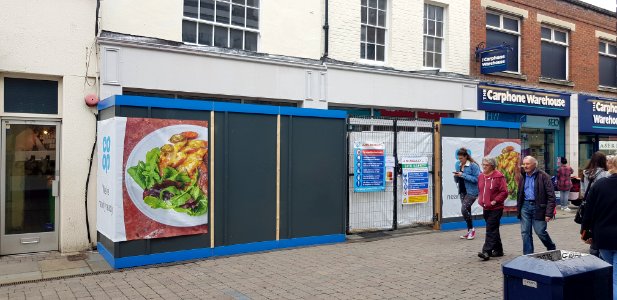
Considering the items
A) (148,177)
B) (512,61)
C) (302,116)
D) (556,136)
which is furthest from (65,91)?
(556,136)

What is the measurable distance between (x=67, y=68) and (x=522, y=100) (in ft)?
42.5

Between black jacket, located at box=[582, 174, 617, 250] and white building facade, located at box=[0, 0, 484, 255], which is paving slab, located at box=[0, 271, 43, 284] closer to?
white building facade, located at box=[0, 0, 484, 255]

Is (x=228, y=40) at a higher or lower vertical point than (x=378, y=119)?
higher

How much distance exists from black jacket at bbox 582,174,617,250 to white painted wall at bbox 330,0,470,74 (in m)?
7.71

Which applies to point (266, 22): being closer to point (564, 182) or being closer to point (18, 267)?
point (18, 267)

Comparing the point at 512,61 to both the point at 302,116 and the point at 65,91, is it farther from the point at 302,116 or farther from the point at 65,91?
the point at 65,91

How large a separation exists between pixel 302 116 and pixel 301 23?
10.6 feet

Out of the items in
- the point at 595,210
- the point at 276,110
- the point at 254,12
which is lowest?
the point at 595,210

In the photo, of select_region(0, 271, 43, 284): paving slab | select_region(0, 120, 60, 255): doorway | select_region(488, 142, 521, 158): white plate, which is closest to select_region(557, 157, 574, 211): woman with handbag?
select_region(488, 142, 521, 158): white plate

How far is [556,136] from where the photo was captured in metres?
17.5

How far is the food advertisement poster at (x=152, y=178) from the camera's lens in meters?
7.57

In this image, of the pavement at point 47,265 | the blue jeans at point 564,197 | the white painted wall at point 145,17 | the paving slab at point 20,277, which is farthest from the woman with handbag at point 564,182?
the paving slab at point 20,277

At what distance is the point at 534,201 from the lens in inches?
292

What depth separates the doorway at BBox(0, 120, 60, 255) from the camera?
8.57m
